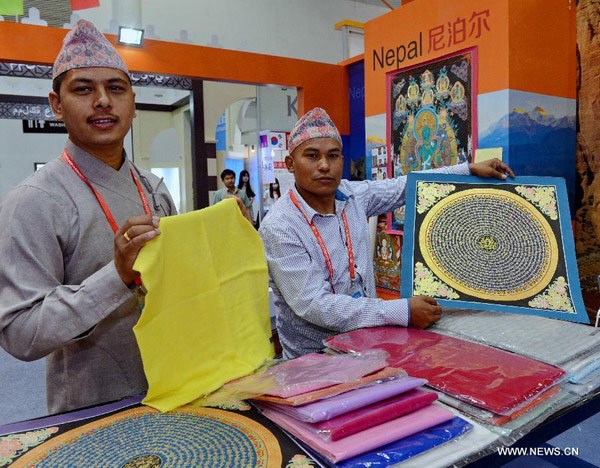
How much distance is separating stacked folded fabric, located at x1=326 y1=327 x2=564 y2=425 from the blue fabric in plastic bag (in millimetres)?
76

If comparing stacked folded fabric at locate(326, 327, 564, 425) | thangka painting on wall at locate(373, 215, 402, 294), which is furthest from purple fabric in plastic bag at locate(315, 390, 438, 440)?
thangka painting on wall at locate(373, 215, 402, 294)

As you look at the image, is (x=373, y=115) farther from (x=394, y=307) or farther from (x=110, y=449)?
(x=110, y=449)

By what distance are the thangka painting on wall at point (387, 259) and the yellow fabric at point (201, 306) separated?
3.35 metres

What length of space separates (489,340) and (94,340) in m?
0.93

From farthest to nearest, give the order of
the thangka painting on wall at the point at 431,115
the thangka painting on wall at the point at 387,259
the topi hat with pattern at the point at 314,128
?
the thangka painting on wall at the point at 387,259 < the thangka painting on wall at the point at 431,115 < the topi hat with pattern at the point at 314,128

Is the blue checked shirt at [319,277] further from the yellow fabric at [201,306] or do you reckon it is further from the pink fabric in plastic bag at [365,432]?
the pink fabric in plastic bag at [365,432]

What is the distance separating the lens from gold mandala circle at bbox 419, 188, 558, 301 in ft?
4.57

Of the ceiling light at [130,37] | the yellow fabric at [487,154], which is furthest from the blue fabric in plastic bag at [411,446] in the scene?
the ceiling light at [130,37]

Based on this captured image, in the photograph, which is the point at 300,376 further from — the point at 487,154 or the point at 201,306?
the point at 487,154

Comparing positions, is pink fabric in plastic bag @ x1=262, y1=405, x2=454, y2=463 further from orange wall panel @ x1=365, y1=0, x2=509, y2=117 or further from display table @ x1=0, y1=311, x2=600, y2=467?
orange wall panel @ x1=365, y1=0, x2=509, y2=117

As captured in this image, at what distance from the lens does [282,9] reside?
24.7ft

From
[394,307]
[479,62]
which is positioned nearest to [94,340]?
[394,307]

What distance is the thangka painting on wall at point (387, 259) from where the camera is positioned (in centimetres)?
448

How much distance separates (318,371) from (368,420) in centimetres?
20
